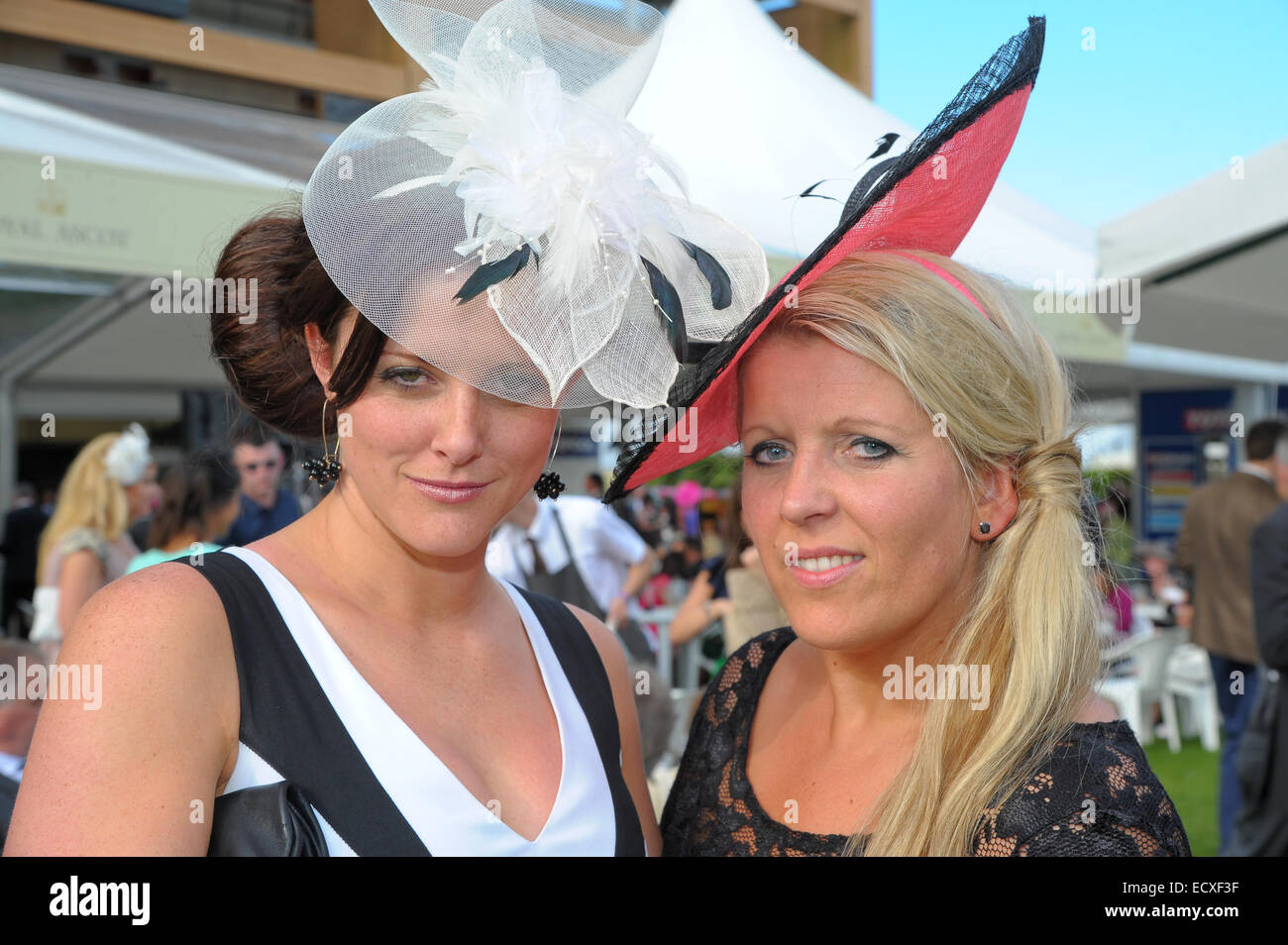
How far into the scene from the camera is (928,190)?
146cm

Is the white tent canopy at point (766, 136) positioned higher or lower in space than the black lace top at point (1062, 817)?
higher

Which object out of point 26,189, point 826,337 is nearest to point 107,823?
point 826,337

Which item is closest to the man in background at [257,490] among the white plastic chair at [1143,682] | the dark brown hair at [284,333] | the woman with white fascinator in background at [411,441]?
the dark brown hair at [284,333]

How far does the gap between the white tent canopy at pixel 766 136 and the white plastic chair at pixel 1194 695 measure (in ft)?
13.7

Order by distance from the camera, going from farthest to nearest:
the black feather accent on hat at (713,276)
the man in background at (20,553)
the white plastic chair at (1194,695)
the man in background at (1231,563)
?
the white plastic chair at (1194,695) → the man in background at (20,553) → the man in background at (1231,563) → the black feather accent on hat at (713,276)

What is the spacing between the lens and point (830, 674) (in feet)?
5.44

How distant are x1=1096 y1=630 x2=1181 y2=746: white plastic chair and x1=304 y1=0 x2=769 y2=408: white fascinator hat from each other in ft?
21.0

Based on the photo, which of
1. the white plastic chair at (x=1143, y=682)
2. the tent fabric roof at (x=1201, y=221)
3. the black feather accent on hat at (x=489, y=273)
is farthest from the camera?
the white plastic chair at (x=1143, y=682)

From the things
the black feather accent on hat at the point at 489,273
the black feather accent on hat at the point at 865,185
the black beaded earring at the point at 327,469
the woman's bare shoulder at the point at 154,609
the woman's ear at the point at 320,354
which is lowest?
the woman's bare shoulder at the point at 154,609

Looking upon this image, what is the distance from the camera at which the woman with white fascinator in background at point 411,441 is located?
1.23 metres

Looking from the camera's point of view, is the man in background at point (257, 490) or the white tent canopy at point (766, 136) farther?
the man in background at point (257, 490)

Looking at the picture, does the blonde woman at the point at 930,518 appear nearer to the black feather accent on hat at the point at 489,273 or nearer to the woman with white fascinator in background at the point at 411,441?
the woman with white fascinator in background at the point at 411,441

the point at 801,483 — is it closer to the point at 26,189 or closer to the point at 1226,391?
the point at 26,189

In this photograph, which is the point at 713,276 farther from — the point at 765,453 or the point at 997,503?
the point at 997,503
